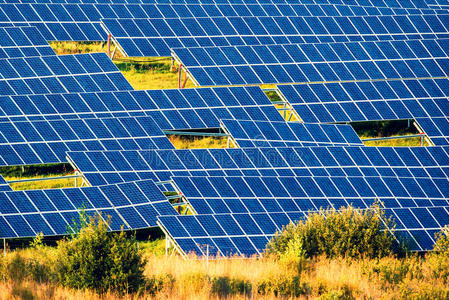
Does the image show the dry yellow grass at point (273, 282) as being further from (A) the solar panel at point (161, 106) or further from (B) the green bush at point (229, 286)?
(A) the solar panel at point (161, 106)

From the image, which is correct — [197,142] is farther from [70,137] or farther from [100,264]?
[100,264]

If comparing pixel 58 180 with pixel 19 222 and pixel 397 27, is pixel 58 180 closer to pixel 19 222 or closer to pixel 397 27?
pixel 19 222

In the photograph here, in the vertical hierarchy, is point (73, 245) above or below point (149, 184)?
below

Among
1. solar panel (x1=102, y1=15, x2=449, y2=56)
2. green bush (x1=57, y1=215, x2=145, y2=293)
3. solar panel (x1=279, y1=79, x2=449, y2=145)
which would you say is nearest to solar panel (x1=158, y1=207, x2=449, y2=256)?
green bush (x1=57, y1=215, x2=145, y2=293)

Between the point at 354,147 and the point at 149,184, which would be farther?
the point at 354,147

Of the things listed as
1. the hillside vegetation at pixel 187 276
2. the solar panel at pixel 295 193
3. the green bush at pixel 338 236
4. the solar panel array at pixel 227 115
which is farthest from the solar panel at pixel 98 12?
the hillside vegetation at pixel 187 276

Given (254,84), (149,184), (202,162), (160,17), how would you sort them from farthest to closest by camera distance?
1. (160,17)
2. (254,84)
3. (202,162)
4. (149,184)

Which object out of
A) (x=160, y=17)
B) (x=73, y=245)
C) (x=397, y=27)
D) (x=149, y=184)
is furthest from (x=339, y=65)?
(x=73, y=245)
